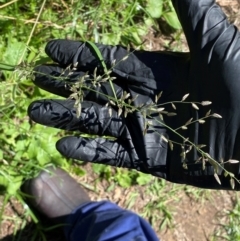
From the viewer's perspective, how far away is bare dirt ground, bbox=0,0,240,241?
2164mm

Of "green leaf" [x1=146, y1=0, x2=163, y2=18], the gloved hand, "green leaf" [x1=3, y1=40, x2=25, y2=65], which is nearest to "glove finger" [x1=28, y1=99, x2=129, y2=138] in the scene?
the gloved hand

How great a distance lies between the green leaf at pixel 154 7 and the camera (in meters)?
2.09

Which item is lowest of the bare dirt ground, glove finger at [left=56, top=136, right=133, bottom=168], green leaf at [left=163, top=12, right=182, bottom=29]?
the bare dirt ground

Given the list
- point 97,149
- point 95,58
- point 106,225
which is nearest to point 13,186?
point 106,225

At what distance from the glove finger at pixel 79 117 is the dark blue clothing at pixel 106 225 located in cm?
62

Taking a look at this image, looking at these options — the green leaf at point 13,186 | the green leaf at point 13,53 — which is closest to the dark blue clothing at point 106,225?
the green leaf at point 13,186

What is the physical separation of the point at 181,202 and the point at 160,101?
0.83m

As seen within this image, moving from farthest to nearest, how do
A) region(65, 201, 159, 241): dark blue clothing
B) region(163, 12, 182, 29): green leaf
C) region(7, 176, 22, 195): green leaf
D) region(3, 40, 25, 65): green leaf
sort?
region(163, 12, 182, 29): green leaf
region(65, 201, 159, 241): dark blue clothing
region(7, 176, 22, 195): green leaf
region(3, 40, 25, 65): green leaf

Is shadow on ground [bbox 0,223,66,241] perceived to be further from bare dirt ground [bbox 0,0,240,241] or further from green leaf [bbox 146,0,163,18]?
green leaf [bbox 146,0,163,18]

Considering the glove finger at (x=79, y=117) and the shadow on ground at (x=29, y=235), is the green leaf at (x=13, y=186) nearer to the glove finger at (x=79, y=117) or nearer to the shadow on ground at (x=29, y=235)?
the shadow on ground at (x=29, y=235)

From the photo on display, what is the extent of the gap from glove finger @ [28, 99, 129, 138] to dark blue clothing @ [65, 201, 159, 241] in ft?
2.03

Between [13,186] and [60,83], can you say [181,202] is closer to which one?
[13,186]

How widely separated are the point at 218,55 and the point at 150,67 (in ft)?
0.64

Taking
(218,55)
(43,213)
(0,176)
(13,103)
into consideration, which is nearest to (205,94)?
(218,55)
